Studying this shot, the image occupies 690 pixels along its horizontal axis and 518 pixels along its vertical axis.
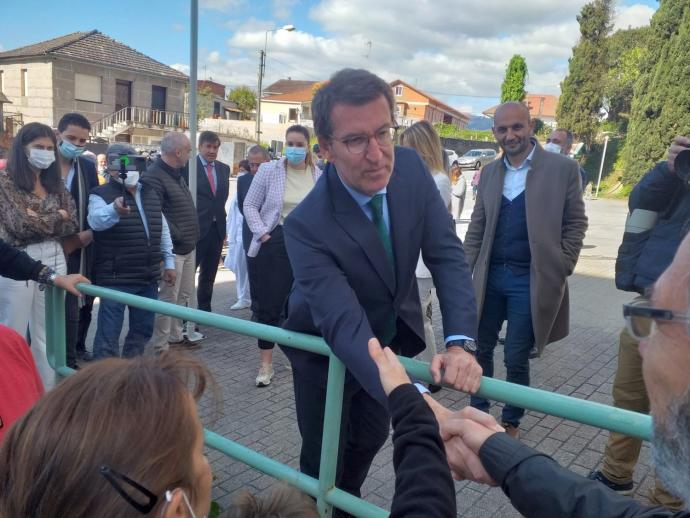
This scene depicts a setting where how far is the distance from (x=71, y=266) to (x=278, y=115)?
2651 inches

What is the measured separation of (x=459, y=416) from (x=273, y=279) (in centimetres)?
311

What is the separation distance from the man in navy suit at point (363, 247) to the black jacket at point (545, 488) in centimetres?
35

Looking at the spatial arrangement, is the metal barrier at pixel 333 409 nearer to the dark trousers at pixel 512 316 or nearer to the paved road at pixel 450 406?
the paved road at pixel 450 406

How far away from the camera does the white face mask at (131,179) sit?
13.4ft

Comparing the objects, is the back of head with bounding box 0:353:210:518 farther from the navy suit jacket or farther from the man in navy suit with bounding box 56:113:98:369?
the man in navy suit with bounding box 56:113:98:369

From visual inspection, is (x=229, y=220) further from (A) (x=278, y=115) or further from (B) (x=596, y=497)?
(A) (x=278, y=115)

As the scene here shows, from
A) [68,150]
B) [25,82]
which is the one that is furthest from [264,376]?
[25,82]

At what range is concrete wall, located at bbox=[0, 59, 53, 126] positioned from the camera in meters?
35.3

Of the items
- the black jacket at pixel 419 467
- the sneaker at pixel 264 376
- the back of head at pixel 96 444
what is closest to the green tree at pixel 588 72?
the sneaker at pixel 264 376

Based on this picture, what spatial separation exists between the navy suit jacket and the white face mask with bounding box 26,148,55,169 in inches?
97.9

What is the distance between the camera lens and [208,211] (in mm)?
5648

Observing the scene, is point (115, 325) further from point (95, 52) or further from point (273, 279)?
point (95, 52)

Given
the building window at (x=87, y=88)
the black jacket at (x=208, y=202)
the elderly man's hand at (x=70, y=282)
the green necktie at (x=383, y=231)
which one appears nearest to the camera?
the green necktie at (x=383, y=231)

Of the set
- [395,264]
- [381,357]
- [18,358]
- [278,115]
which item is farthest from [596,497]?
[278,115]
